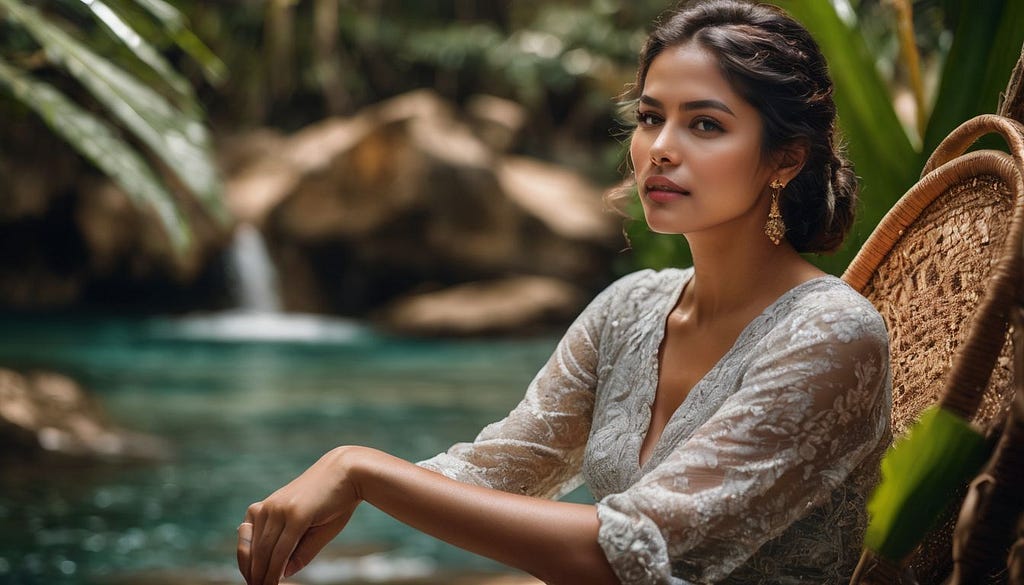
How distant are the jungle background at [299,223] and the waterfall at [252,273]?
0.11 feet

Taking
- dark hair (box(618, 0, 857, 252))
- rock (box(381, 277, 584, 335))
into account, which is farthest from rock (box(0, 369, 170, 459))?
rock (box(381, 277, 584, 335))

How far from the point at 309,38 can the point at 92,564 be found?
10.3 meters

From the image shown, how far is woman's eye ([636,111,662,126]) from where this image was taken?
1.37 metres

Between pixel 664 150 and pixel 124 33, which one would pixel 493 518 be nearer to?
pixel 664 150

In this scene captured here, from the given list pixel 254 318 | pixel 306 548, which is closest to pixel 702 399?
pixel 306 548

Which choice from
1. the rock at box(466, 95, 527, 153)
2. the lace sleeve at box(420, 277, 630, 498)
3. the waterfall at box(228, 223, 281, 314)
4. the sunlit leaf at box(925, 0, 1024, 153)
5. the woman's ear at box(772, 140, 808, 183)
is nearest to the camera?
the woman's ear at box(772, 140, 808, 183)

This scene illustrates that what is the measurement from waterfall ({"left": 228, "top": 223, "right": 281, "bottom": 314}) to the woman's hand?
30.4ft

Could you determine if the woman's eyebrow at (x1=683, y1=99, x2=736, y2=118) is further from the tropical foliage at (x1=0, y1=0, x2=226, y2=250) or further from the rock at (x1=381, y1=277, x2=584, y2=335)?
the rock at (x1=381, y1=277, x2=584, y2=335)

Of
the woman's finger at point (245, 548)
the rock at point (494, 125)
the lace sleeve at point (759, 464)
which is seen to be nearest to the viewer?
the lace sleeve at point (759, 464)

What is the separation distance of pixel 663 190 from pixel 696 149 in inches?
2.4

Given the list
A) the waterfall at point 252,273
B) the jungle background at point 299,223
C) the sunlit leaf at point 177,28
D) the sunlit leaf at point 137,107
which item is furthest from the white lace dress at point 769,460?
the waterfall at point 252,273

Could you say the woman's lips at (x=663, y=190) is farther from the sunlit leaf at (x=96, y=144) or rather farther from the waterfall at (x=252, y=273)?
the waterfall at (x=252, y=273)

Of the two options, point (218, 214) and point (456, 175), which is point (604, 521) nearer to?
point (218, 214)

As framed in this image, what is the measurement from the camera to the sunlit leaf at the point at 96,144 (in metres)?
2.46
